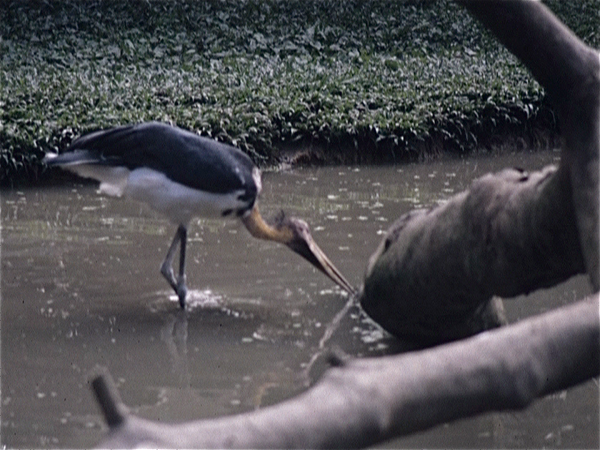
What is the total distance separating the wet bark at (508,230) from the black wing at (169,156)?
3.26ft

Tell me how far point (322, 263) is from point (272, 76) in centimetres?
648

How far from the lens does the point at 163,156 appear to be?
583cm

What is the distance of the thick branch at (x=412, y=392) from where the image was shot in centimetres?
140

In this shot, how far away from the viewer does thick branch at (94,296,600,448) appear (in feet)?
4.59

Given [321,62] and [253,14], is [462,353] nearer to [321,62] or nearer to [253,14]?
[321,62]

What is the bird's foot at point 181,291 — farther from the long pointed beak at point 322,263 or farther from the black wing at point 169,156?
the long pointed beak at point 322,263

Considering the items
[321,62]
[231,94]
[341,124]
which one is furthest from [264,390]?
[321,62]

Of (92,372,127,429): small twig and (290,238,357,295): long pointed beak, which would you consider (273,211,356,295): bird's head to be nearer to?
(290,238,357,295): long pointed beak

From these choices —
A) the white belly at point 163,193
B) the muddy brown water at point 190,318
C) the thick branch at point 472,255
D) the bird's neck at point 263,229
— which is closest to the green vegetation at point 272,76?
the muddy brown water at point 190,318

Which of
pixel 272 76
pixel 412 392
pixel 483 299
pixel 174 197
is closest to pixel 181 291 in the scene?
pixel 174 197

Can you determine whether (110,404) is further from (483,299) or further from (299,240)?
(299,240)

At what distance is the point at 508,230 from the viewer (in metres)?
4.21

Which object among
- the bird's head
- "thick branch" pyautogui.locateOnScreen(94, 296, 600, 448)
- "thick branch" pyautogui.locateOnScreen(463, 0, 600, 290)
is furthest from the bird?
"thick branch" pyautogui.locateOnScreen(94, 296, 600, 448)

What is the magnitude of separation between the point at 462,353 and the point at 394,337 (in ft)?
12.8
